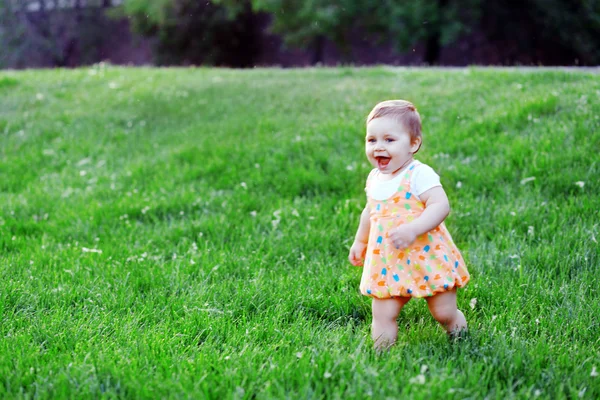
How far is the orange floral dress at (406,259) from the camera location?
3098 millimetres

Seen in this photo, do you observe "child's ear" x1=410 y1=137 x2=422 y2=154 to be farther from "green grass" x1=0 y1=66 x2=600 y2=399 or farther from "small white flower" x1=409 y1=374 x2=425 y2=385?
"small white flower" x1=409 y1=374 x2=425 y2=385

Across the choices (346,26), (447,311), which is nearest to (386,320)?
(447,311)

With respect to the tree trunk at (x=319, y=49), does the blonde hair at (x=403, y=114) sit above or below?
below

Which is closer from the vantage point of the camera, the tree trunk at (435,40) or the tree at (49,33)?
the tree trunk at (435,40)

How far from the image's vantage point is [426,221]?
120 inches

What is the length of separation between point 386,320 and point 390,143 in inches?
38.0

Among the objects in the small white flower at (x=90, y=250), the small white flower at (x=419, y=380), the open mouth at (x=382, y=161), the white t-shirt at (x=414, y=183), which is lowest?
the small white flower at (x=90, y=250)

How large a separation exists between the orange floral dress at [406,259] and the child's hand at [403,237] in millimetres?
157

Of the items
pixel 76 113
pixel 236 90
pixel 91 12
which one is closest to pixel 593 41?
pixel 236 90

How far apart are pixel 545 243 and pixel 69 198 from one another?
4934mm

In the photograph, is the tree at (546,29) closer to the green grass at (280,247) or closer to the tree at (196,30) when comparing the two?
the tree at (196,30)

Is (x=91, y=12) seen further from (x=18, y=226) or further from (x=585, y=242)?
(x=585, y=242)

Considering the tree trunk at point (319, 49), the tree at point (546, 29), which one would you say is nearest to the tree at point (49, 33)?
the tree trunk at point (319, 49)

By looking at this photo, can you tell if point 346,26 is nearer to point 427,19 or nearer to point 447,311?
point 427,19
